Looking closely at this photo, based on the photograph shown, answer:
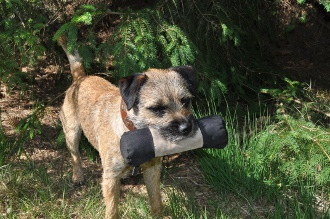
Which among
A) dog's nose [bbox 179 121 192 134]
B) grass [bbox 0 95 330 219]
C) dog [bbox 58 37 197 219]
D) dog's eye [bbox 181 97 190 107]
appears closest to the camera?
dog's nose [bbox 179 121 192 134]

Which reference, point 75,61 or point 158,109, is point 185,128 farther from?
point 75,61

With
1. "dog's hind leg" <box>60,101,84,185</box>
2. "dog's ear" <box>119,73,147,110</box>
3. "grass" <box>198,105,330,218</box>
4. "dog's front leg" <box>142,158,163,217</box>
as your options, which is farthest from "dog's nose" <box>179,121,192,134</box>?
"dog's hind leg" <box>60,101,84,185</box>

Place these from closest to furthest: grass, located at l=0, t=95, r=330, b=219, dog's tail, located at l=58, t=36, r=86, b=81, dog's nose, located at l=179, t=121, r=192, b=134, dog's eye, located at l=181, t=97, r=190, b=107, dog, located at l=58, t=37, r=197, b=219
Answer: dog's nose, located at l=179, t=121, r=192, b=134, dog, located at l=58, t=37, r=197, b=219, dog's eye, located at l=181, t=97, r=190, b=107, grass, located at l=0, t=95, r=330, b=219, dog's tail, located at l=58, t=36, r=86, b=81

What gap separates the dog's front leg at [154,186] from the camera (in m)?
4.30

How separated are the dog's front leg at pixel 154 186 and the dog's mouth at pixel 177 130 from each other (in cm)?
93

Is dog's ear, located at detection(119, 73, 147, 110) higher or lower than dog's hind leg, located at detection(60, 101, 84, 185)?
higher

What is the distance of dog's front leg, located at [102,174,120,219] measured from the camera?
4.00 m

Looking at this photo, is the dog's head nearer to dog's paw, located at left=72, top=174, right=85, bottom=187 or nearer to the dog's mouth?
the dog's mouth

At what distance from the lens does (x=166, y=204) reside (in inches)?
183

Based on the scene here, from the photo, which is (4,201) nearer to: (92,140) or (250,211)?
(92,140)

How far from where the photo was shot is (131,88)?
354cm

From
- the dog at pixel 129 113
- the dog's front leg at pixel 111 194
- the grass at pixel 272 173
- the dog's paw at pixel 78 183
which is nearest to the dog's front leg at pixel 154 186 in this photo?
the dog at pixel 129 113

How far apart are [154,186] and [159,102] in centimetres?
119

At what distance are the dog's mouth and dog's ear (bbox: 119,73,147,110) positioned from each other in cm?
37
